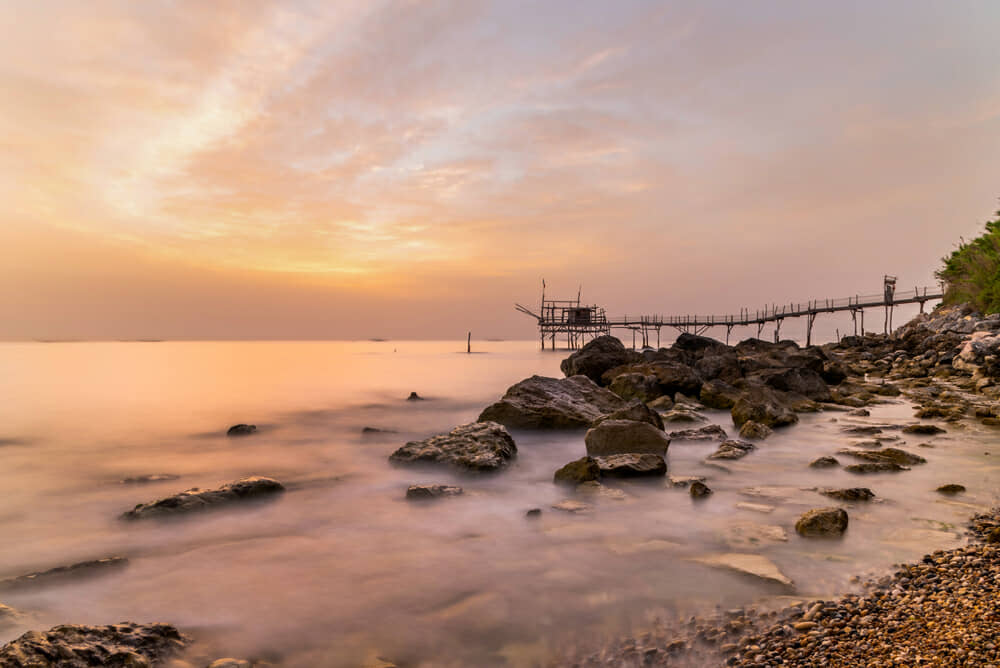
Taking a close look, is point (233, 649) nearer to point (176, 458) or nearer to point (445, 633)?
point (445, 633)

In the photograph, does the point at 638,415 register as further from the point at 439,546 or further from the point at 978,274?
the point at 978,274

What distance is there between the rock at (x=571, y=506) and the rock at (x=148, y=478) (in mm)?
7722

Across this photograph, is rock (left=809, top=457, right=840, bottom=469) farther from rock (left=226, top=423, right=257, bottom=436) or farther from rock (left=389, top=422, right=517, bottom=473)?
rock (left=226, top=423, right=257, bottom=436)

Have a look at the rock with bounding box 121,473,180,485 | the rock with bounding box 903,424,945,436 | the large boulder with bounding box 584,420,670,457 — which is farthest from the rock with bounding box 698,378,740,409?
the rock with bounding box 121,473,180,485

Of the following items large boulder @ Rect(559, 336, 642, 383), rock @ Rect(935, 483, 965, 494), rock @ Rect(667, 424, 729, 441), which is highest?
large boulder @ Rect(559, 336, 642, 383)

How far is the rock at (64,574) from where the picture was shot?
18.0ft

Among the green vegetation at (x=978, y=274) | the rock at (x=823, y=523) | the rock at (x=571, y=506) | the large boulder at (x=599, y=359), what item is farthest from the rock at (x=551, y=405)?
the green vegetation at (x=978, y=274)

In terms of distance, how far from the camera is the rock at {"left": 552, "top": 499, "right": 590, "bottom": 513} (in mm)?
7327

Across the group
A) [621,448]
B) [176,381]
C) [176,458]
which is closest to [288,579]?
[621,448]

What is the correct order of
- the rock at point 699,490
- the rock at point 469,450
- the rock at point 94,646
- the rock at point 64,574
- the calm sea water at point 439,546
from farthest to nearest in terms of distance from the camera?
the rock at point 469,450 < the rock at point 699,490 < the rock at point 64,574 < the calm sea water at point 439,546 < the rock at point 94,646

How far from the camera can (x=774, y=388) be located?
18.1 meters

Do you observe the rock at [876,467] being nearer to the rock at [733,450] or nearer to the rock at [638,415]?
the rock at [733,450]

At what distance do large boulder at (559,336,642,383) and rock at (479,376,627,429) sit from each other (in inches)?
263

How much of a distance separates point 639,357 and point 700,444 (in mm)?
12560
